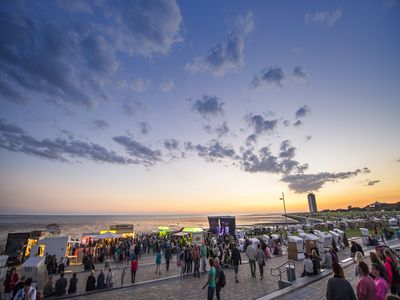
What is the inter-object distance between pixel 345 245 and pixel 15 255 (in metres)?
32.2

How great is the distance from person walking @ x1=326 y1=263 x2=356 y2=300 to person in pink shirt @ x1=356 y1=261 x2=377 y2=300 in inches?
19.5

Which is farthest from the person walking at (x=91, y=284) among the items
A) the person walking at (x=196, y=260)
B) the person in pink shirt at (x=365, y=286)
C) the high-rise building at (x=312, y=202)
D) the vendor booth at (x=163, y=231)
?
the high-rise building at (x=312, y=202)

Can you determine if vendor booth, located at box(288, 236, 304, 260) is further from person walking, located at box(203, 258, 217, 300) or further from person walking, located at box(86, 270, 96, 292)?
person walking, located at box(86, 270, 96, 292)

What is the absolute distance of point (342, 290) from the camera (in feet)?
13.7

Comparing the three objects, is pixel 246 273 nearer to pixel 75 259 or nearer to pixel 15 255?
pixel 75 259

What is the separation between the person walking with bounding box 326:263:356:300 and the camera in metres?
4.12

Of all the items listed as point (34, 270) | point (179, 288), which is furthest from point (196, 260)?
point (34, 270)

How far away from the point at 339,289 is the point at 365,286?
73cm

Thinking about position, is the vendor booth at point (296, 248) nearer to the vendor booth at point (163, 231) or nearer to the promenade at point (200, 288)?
the promenade at point (200, 288)

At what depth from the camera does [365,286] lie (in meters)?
4.43

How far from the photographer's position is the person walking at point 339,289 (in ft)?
13.5

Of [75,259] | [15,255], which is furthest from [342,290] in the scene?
[15,255]

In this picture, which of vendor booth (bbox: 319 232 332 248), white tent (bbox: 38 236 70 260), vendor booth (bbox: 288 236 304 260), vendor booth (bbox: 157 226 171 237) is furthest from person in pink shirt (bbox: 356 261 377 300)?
vendor booth (bbox: 157 226 171 237)

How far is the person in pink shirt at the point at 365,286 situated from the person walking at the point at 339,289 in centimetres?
50
